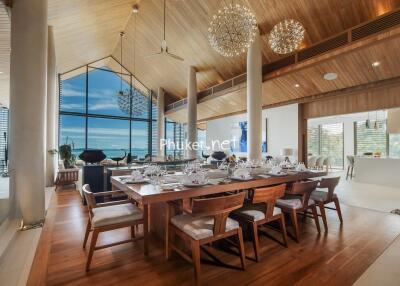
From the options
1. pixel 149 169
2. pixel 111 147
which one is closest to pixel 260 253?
pixel 149 169

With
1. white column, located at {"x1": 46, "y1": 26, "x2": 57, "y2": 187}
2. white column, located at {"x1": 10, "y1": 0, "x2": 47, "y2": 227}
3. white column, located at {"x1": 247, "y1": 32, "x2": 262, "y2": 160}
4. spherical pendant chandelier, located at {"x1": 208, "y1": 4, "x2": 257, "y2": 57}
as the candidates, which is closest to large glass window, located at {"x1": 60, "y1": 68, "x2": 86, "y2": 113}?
white column, located at {"x1": 46, "y1": 26, "x2": 57, "y2": 187}

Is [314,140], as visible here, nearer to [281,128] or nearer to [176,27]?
[281,128]

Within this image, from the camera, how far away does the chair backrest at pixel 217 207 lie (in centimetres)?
183

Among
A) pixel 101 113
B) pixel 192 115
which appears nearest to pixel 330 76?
pixel 192 115

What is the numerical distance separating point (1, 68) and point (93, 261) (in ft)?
20.7

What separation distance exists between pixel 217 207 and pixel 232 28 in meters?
2.64

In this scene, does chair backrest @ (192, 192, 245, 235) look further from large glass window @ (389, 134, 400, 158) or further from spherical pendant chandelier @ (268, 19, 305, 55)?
large glass window @ (389, 134, 400, 158)

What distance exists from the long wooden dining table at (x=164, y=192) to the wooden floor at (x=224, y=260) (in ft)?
1.03

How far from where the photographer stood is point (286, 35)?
3.99 m

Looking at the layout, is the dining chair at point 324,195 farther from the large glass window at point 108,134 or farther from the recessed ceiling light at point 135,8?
the large glass window at point 108,134

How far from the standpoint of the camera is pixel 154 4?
6293mm

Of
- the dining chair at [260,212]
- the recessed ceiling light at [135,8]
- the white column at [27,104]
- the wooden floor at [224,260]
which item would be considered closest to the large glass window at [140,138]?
the recessed ceiling light at [135,8]

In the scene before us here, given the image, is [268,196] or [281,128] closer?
[268,196]

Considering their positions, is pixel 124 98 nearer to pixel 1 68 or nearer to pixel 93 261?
pixel 1 68
